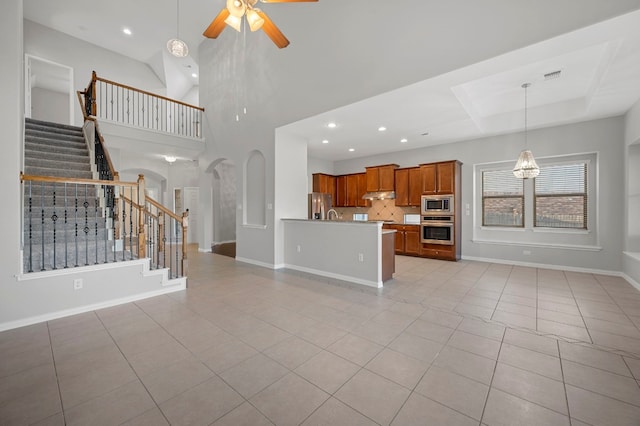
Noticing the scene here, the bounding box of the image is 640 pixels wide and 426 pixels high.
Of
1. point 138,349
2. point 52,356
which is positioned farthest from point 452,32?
point 52,356

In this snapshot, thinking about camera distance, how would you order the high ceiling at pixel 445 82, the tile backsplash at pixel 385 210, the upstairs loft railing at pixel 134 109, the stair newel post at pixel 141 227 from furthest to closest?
the tile backsplash at pixel 385 210 → the upstairs loft railing at pixel 134 109 → the stair newel post at pixel 141 227 → the high ceiling at pixel 445 82

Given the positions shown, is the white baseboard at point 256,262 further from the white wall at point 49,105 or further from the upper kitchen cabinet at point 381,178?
the white wall at point 49,105

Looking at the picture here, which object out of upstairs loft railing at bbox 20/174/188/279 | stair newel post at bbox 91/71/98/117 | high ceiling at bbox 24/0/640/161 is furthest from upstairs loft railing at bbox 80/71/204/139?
upstairs loft railing at bbox 20/174/188/279

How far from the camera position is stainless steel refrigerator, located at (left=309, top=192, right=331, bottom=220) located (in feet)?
26.1

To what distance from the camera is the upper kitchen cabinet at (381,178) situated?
748cm

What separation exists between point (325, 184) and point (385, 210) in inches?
83.4

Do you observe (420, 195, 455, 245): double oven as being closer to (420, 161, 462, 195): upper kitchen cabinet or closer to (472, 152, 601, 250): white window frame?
(420, 161, 462, 195): upper kitchen cabinet

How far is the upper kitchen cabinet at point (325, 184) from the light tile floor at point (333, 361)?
5.11 m

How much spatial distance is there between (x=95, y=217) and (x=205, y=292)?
2.08m

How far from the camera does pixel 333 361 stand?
2201mm

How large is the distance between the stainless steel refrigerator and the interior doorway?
705cm

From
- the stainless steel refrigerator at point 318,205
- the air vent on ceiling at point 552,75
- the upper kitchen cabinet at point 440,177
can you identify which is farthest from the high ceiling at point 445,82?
the stainless steel refrigerator at point 318,205

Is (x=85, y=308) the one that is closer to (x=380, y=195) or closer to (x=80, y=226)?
(x=80, y=226)

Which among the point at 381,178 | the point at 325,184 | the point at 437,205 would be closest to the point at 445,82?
the point at 437,205
